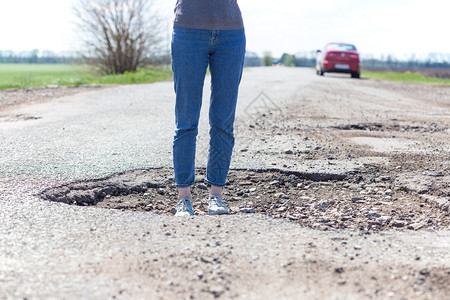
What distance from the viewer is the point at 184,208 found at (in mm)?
3012

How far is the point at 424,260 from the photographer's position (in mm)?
2168

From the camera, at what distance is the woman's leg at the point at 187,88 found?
2879 millimetres

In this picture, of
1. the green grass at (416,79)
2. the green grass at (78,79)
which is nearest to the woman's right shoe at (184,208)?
the green grass at (78,79)

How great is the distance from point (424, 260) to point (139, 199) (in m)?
2.00

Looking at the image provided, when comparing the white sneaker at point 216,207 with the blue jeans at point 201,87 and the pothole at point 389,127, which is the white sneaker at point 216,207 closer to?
the blue jeans at point 201,87

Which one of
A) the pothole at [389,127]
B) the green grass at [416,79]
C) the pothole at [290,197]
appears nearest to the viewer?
the pothole at [290,197]

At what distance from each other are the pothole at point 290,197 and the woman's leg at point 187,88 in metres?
0.34

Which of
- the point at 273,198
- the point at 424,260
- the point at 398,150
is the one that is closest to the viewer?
the point at 424,260

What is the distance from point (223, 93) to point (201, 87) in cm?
14

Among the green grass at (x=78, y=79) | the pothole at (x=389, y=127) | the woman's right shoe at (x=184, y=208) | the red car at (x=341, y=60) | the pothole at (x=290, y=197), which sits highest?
the red car at (x=341, y=60)

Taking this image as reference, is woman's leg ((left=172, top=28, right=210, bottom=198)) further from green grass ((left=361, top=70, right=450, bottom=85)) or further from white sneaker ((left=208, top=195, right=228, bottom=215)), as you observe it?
green grass ((left=361, top=70, right=450, bottom=85))

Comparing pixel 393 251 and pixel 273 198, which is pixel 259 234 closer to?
pixel 393 251

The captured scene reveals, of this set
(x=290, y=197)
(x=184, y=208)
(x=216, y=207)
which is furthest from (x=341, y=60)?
(x=184, y=208)

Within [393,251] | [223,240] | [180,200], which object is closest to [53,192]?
[180,200]
